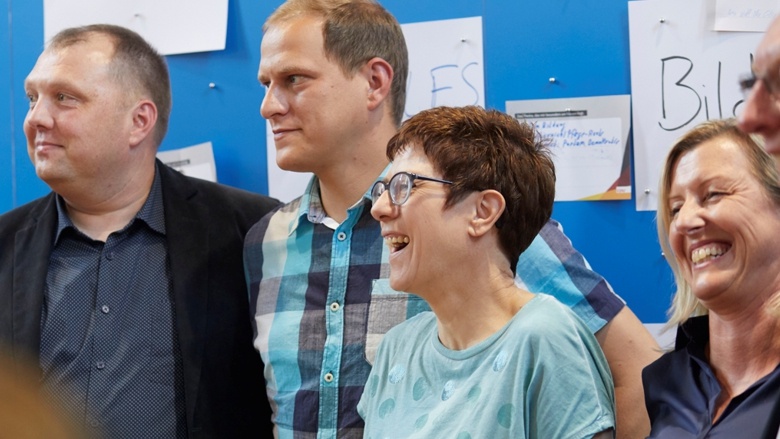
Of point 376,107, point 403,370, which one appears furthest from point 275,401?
point 376,107

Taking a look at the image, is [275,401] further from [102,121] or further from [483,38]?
[483,38]

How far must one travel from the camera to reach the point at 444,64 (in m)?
2.04

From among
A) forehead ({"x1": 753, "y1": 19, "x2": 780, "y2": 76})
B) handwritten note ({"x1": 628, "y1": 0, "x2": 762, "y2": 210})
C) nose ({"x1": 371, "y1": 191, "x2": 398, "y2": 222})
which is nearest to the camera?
forehead ({"x1": 753, "y1": 19, "x2": 780, "y2": 76})

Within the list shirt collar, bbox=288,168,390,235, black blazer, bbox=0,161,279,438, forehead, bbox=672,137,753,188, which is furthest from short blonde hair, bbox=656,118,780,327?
black blazer, bbox=0,161,279,438

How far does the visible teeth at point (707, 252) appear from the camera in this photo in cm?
139

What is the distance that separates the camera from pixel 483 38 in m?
2.01

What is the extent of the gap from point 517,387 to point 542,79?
80 cm

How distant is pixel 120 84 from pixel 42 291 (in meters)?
0.47

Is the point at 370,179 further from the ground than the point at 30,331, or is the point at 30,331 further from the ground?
the point at 370,179

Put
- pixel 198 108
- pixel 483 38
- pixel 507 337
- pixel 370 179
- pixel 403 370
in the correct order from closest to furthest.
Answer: pixel 507 337 → pixel 403 370 → pixel 370 179 → pixel 483 38 → pixel 198 108

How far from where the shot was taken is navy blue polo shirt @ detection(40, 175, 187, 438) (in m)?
1.89

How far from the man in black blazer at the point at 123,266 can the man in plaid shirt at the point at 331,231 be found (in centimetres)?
13

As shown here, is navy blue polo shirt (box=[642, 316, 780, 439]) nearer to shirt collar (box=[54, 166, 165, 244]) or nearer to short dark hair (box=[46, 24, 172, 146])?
shirt collar (box=[54, 166, 165, 244])

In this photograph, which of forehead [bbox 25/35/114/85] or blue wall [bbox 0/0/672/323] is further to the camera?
forehead [bbox 25/35/114/85]
